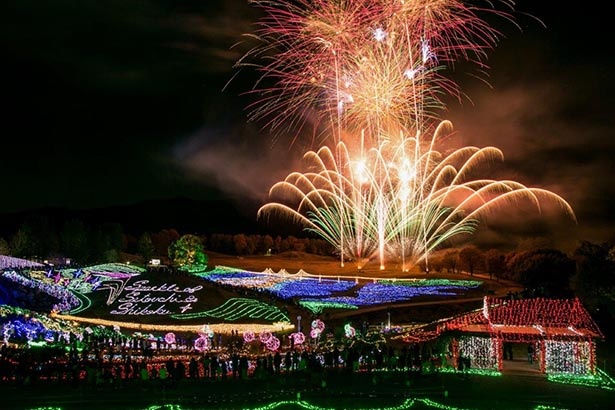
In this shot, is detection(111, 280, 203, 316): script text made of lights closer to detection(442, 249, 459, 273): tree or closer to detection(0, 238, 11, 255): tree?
detection(442, 249, 459, 273): tree

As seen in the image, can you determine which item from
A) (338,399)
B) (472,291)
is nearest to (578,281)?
(472,291)

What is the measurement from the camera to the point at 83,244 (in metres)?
101

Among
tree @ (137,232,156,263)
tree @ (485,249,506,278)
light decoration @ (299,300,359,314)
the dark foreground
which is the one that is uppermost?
tree @ (137,232,156,263)

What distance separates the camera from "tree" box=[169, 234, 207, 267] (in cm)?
8588

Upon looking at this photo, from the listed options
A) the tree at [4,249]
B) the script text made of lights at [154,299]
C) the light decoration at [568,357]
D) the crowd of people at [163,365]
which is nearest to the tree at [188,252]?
the script text made of lights at [154,299]

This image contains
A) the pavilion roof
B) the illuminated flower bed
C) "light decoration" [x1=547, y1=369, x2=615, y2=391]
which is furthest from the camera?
the illuminated flower bed

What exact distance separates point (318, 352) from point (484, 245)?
8993 cm

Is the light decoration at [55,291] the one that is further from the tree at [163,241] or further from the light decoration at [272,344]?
the tree at [163,241]

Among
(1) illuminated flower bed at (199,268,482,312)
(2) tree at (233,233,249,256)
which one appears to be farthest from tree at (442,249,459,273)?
(2) tree at (233,233,249,256)

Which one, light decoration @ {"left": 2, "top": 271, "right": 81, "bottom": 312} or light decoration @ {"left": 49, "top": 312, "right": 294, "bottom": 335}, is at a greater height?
light decoration @ {"left": 2, "top": 271, "right": 81, "bottom": 312}

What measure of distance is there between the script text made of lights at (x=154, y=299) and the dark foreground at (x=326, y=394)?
26.1 metres

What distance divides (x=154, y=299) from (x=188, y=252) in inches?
1262

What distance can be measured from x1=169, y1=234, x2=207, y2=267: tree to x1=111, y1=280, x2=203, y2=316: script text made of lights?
2626cm

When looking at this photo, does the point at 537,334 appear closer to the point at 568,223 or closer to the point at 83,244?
the point at 83,244
